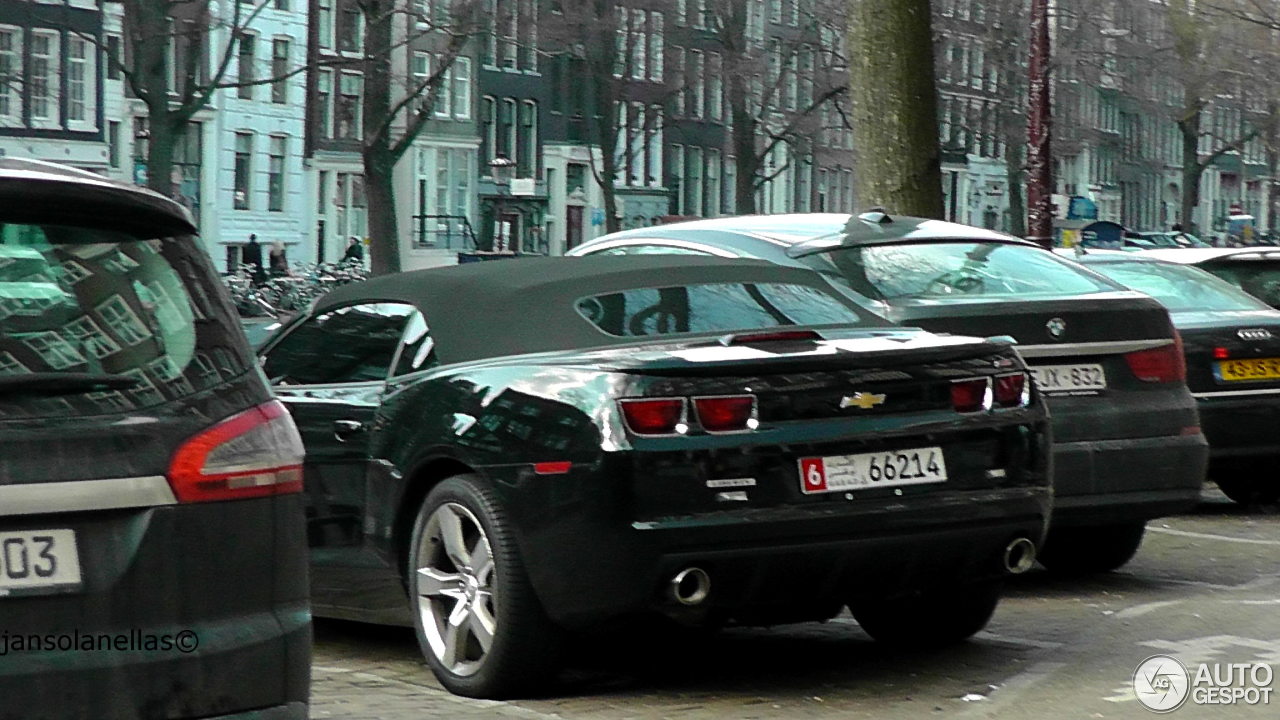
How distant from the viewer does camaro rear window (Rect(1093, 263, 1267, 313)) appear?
12148 mm

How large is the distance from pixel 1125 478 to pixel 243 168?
56036mm

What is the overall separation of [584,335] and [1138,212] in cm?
12621

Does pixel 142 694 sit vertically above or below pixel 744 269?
below

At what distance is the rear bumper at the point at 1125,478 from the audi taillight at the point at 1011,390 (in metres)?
1.64

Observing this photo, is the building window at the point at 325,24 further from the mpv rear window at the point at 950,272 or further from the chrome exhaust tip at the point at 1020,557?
the chrome exhaust tip at the point at 1020,557

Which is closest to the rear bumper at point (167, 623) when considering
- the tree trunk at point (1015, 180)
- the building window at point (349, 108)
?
the building window at point (349, 108)

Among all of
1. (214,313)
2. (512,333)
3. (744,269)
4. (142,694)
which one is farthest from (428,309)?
(142,694)

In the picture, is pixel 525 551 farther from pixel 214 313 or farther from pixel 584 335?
pixel 214 313

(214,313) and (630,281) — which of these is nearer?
(214,313)

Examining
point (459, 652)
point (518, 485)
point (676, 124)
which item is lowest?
point (459, 652)

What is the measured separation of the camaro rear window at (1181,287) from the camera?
39.9 ft

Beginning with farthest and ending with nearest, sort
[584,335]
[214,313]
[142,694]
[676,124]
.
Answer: [676,124]
[584,335]
[214,313]
[142,694]

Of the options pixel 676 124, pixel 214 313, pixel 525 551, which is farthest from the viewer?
pixel 676 124

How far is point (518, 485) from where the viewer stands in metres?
6.50
